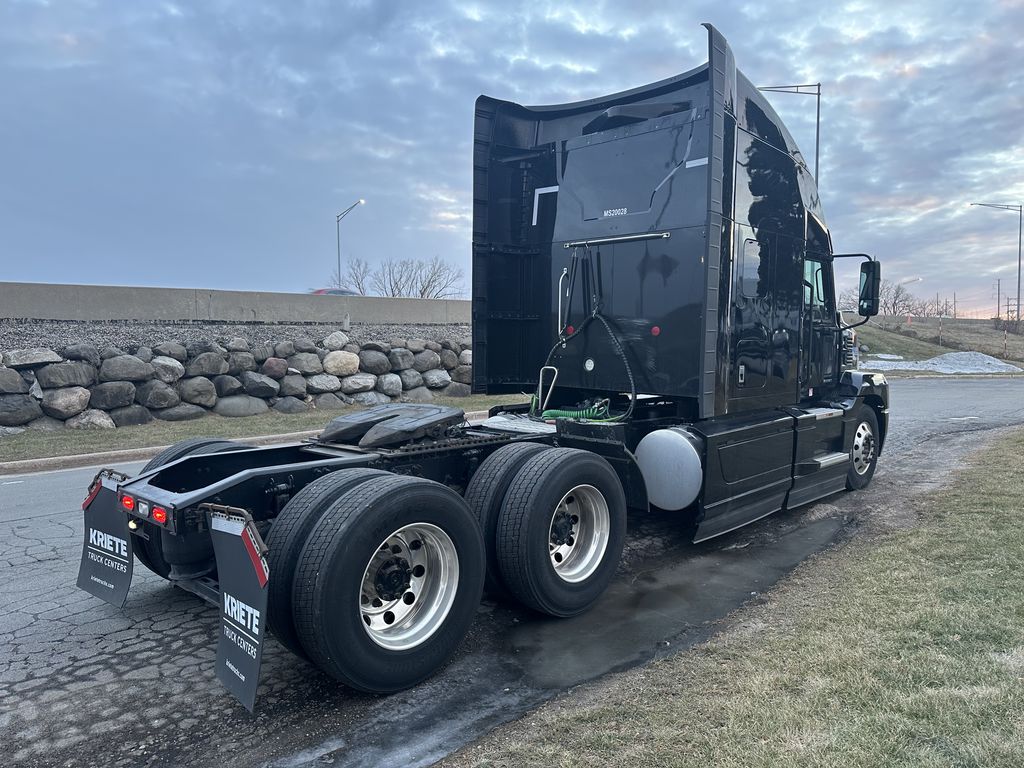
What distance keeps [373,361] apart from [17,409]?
22.0ft

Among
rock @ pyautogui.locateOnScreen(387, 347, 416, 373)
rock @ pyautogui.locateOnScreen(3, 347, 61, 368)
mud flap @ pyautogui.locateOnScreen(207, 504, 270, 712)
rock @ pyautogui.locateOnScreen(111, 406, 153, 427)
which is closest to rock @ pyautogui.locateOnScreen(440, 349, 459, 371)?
rock @ pyautogui.locateOnScreen(387, 347, 416, 373)

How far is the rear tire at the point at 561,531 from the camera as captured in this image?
4117 mm

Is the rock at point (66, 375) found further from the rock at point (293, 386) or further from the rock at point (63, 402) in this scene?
the rock at point (293, 386)

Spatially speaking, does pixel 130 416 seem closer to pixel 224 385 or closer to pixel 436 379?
pixel 224 385

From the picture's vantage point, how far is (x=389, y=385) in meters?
16.2

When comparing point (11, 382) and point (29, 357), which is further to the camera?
point (29, 357)

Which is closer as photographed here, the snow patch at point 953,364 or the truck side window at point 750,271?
the truck side window at point 750,271

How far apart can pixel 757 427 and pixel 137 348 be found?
12202 millimetres

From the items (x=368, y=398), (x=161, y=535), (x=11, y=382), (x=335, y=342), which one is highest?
(x=335, y=342)

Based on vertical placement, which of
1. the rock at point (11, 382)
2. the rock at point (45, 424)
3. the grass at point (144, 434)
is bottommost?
the grass at point (144, 434)

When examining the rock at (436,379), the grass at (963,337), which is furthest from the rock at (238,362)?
the grass at (963,337)

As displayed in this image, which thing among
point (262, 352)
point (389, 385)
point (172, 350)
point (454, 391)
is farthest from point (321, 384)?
point (454, 391)

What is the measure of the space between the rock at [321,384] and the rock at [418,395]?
1631mm

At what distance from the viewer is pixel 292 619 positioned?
3203 mm
